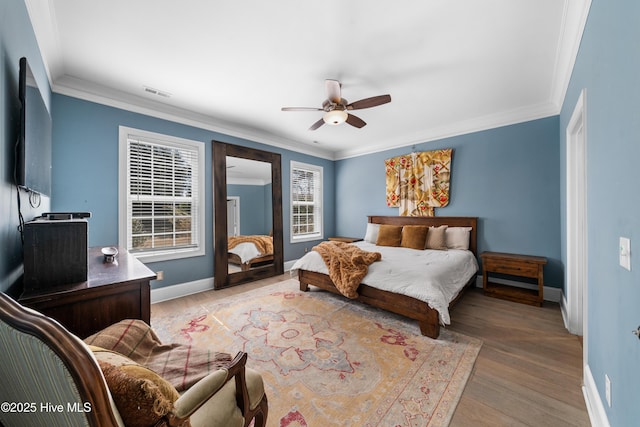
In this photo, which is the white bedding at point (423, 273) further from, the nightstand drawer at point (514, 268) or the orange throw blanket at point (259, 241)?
the orange throw blanket at point (259, 241)

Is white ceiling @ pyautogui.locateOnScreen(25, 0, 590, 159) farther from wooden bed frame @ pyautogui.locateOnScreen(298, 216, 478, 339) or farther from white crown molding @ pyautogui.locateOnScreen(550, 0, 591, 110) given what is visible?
wooden bed frame @ pyautogui.locateOnScreen(298, 216, 478, 339)

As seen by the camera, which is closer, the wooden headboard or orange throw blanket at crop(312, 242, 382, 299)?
orange throw blanket at crop(312, 242, 382, 299)

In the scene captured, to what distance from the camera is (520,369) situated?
6.17ft

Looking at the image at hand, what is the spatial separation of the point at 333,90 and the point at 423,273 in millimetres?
2146

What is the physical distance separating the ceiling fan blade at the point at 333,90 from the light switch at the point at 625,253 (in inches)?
92.3

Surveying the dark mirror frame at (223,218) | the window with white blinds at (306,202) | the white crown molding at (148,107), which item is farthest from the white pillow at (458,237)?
the white crown molding at (148,107)

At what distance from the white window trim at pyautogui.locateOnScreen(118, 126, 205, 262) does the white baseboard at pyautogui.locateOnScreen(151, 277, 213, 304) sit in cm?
41

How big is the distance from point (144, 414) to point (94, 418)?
0.55ft

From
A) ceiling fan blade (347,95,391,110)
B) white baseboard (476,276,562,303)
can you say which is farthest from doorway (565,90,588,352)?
ceiling fan blade (347,95,391,110)

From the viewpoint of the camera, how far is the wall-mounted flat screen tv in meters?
1.38

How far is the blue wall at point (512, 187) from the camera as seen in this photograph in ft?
10.8

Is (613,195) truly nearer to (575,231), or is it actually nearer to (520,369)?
(520,369)

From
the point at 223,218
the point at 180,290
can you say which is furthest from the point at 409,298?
the point at 180,290

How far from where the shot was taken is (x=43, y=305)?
118 cm
